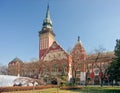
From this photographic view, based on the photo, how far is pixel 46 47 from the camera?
240 ft

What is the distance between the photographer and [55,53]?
6488cm

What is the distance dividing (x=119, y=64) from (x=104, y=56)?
92.0ft

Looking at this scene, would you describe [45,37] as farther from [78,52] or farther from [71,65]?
[71,65]

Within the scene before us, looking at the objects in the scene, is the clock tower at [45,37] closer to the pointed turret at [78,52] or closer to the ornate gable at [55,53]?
the ornate gable at [55,53]

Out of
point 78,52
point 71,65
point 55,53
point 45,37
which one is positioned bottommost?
point 71,65

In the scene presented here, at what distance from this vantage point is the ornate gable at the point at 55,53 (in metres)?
62.2

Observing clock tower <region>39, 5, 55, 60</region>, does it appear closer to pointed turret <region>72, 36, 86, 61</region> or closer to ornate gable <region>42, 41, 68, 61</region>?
ornate gable <region>42, 41, 68, 61</region>

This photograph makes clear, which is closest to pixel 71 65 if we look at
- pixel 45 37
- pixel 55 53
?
pixel 55 53

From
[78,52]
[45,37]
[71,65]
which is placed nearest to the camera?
[71,65]

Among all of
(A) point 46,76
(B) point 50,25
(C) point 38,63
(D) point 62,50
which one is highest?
(B) point 50,25

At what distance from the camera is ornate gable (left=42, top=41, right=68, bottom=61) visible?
62.2m

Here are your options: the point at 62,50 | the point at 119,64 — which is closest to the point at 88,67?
the point at 62,50

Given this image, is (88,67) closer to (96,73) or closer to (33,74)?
(96,73)

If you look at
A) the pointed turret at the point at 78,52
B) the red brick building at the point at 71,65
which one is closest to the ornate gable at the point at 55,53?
the red brick building at the point at 71,65
